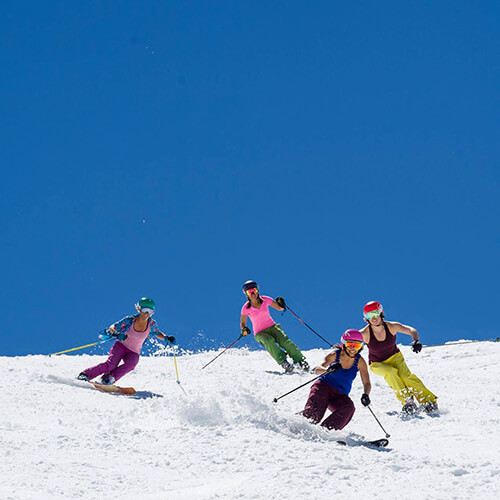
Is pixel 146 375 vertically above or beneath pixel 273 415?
above

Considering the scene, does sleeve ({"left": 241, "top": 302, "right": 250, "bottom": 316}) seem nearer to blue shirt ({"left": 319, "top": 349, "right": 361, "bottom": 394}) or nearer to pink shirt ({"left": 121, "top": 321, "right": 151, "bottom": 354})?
pink shirt ({"left": 121, "top": 321, "right": 151, "bottom": 354})

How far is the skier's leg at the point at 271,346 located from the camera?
9992 millimetres

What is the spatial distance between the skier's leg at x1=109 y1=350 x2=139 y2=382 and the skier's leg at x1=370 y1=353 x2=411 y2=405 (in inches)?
143

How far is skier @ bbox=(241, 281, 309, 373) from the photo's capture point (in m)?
10.1

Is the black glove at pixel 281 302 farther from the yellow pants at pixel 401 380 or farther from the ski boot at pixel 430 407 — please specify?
the ski boot at pixel 430 407

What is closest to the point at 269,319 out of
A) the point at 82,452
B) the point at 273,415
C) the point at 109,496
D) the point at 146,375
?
the point at 146,375

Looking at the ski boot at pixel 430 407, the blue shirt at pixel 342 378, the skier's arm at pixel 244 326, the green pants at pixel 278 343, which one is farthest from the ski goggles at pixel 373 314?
the skier's arm at pixel 244 326

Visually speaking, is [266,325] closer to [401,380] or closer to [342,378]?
[401,380]

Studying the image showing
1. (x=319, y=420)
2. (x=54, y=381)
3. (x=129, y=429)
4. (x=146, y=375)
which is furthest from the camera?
(x=146, y=375)

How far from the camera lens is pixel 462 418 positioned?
268 inches

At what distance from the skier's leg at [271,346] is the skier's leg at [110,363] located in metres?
2.55

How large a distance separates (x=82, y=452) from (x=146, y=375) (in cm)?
568

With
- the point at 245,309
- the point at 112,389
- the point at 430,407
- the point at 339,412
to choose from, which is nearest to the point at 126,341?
Answer: the point at 112,389

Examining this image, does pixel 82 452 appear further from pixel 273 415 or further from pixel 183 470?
pixel 273 415
